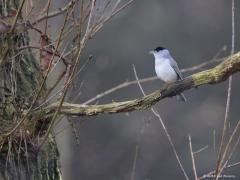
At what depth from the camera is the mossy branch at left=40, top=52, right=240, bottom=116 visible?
3.86 m

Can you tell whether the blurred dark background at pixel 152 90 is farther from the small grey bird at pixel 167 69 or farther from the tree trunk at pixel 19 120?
the tree trunk at pixel 19 120

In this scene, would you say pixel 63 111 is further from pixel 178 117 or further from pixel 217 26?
pixel 217 26

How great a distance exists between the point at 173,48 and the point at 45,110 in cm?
1075

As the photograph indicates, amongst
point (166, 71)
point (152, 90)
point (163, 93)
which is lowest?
point (163, 93)

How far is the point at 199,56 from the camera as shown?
1502 cm

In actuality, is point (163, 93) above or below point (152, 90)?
below

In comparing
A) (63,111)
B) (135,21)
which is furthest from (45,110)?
(135,21)

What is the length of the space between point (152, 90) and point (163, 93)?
33.5 feet

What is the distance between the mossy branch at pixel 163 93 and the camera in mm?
3855

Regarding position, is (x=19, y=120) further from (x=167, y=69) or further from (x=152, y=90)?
(x=152, y=90)

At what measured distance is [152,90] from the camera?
46.8ft

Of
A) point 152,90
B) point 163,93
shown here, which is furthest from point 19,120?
point 152,90

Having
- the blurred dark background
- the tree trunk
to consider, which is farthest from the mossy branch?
the blurred dark background

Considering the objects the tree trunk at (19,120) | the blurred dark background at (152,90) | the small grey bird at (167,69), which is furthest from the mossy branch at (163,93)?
the blurred dark background at (152,90)
